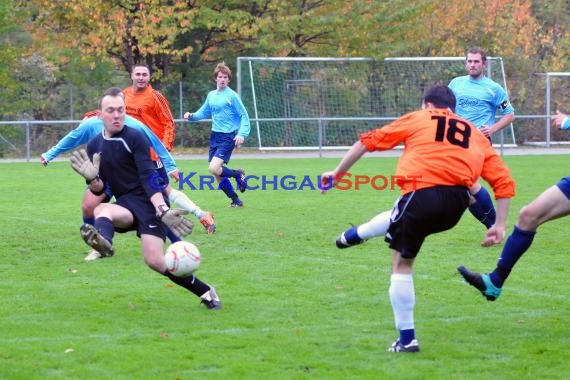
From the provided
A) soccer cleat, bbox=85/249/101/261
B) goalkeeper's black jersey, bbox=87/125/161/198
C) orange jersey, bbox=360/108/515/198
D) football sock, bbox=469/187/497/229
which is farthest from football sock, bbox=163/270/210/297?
football sock, bbox=469/187/497/229

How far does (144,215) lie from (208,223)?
12.4ft

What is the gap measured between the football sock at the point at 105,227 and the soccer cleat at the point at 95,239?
91 mm

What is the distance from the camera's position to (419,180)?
617 cm

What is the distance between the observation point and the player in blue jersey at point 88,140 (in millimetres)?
9242

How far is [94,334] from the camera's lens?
6742 mm

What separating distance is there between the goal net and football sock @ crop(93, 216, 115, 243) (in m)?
20.6

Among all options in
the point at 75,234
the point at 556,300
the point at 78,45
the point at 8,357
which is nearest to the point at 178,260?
the point at 8,357

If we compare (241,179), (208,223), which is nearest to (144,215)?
(208,223)

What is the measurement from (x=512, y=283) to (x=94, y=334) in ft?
11.8

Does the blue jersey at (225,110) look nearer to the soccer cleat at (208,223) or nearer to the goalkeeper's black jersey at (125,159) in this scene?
the soccer cleat at (208,223)

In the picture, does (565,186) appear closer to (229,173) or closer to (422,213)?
(422,213)

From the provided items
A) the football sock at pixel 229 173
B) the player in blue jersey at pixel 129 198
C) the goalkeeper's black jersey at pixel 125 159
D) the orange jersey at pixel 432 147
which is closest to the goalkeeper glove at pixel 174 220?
the player in blue jersey at pixel 129 198

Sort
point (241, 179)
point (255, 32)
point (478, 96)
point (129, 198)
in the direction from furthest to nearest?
1. point (255, 32)
2. point (241, 179)
3. point (478, 96)
4. point (129, 198)

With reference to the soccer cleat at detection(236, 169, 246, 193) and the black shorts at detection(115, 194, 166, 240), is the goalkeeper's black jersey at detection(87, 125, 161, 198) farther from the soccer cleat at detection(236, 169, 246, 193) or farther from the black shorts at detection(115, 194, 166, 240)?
the soccer cleat at detection(236, 169, 246, 193)
